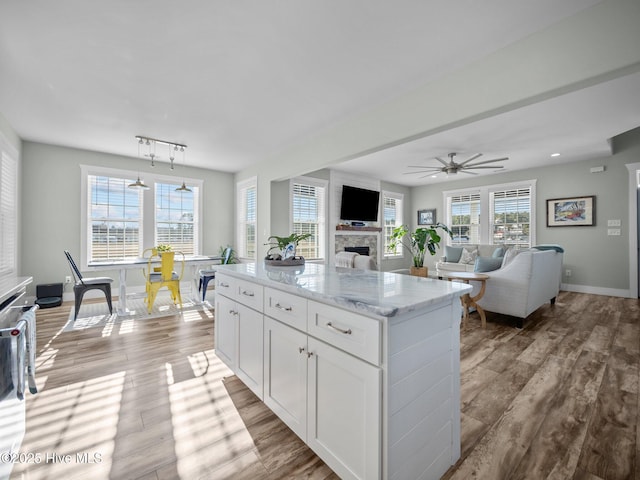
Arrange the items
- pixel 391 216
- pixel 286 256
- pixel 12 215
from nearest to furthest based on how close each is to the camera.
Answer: pixel 286 256
pixel 12 215
pixel 391 216

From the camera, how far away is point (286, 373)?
5.34ft

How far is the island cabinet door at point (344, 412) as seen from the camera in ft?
3.74

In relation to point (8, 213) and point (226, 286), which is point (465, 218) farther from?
point (8, 213)

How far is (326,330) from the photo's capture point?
136 cm

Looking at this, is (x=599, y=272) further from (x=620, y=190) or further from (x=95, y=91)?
(x=95, y=91)

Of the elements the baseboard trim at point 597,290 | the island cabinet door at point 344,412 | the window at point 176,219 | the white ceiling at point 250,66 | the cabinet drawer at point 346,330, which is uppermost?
the white ceiling at point 250,66

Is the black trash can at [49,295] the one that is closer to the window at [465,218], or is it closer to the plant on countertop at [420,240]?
the plant on countertop at [420,240]

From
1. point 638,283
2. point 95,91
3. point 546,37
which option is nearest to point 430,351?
point 546,37

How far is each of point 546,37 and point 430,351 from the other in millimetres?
2355

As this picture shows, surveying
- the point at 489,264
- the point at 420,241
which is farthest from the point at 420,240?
the point at 489,264

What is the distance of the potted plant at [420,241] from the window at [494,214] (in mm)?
475

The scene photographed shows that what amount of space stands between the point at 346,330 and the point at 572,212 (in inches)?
269

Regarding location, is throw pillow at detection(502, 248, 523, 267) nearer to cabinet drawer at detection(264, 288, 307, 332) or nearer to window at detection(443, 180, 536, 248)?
window at detection(443, 180, 536, 248)

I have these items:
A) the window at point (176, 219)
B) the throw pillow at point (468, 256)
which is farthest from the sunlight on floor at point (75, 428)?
the throw pillow at point (468, 256)
